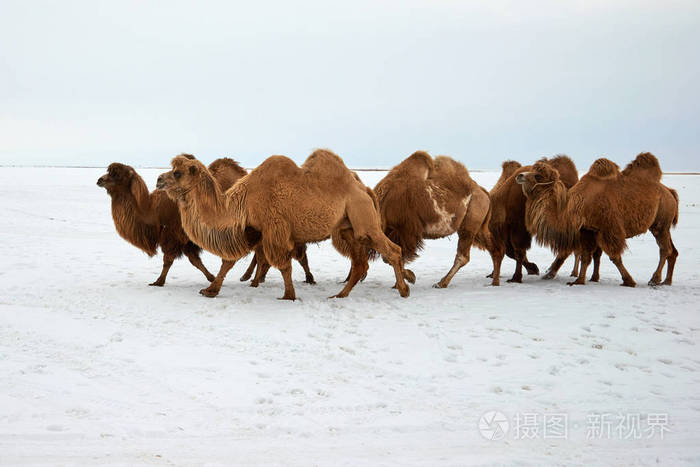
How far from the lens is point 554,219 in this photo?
8.89 meters

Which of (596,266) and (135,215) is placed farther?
(596,266)

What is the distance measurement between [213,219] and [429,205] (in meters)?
3.32

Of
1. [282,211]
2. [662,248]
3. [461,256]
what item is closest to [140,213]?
[282,211]

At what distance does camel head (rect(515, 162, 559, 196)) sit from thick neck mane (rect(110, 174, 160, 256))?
224 inches

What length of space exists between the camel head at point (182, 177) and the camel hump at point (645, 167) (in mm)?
6742

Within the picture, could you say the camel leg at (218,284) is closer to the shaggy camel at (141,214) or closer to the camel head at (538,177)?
the shaggy camel at (141,214)

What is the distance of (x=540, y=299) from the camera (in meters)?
8.05

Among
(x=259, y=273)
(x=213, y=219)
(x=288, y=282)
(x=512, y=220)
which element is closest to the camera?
(x=213, y=219)

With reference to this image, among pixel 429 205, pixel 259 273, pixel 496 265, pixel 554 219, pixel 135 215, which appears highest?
pixel 429 205

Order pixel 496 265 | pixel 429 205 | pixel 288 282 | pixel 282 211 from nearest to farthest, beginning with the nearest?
1. pixel 282 211
2. pixel 288 282
3. pixel 429 205
4. pixel 496 265

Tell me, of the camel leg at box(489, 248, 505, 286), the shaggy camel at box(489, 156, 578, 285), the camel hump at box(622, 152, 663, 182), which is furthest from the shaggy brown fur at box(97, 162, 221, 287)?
the camel hump at box(622, 152, 663, 182)

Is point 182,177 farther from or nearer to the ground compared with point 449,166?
nearer to the ground

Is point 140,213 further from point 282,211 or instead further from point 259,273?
point 282,211

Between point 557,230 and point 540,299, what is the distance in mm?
1406
